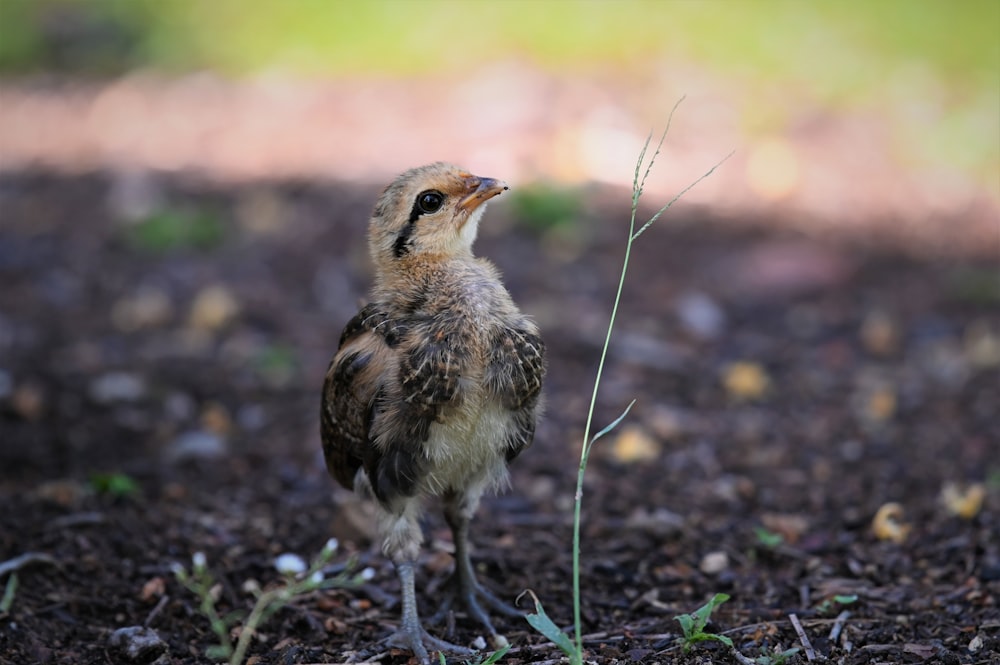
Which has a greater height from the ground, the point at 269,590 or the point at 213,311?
the point at 213,311

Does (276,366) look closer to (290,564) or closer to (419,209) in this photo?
(290,564)

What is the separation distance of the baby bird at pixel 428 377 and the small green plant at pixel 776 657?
0.91m

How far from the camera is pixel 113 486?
191 inches

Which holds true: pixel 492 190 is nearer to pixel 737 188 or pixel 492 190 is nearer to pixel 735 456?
pixel 735 456

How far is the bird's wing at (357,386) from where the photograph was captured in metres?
3.65

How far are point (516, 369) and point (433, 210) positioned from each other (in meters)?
0.64

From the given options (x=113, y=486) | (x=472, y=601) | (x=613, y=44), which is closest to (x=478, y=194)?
(x=472, y=601)

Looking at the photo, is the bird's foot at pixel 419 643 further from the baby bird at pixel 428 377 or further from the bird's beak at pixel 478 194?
the bird's beak at pixel 478 194

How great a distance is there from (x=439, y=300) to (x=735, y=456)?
2490 mm

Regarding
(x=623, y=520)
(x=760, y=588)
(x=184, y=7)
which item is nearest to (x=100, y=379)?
(x=623, y=520)

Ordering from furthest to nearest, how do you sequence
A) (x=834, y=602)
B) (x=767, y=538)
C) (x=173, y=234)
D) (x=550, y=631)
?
(x=173, y=234), (x=767, y=538), (x=834, y=602), (x=550, y=631)

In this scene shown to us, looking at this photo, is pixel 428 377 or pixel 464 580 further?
pixel 464 580

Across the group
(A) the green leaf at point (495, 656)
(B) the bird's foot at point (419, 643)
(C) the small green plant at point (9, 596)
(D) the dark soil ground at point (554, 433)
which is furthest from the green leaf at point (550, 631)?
(C) the small green plant at point (9, 596)

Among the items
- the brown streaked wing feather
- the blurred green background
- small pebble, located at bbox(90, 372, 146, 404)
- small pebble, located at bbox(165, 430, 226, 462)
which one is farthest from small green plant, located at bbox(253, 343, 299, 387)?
the blurred green background
